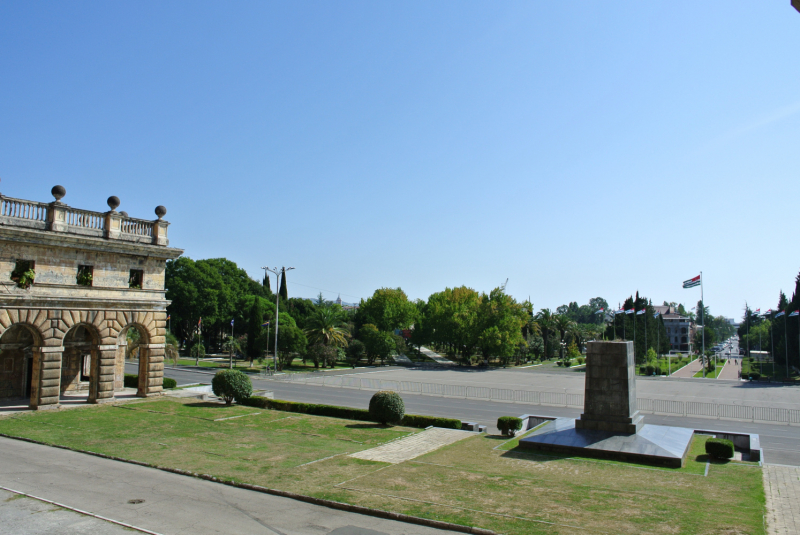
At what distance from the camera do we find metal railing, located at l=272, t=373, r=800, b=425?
31625 mm

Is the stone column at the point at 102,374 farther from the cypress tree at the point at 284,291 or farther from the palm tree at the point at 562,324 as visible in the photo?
the palm tree at the point at 562,324

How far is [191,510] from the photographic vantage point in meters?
13.0

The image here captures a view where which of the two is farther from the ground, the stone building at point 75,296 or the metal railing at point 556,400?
the stone building at point 75,296

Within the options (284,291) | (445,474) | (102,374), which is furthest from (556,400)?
(284,291)

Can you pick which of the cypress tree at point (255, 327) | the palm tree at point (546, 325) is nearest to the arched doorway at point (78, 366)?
the cypress tree at point (255, 327)

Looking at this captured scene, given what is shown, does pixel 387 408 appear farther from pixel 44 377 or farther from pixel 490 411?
pixel 44 377

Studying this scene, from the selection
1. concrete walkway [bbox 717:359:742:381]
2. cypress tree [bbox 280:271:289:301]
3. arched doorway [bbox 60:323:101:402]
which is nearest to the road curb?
arched doorway [bbox 60:323:101:402]

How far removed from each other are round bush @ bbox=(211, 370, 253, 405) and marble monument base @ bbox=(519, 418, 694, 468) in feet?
54.1

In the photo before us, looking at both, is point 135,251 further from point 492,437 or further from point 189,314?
point 189,314

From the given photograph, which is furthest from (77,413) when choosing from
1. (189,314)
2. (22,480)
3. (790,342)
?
(790,342)

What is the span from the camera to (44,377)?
2658 centimetres

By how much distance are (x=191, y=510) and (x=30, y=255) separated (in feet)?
63.3

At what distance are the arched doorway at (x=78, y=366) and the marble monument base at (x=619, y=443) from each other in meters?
22.8

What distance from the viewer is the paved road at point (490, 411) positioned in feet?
78.5
